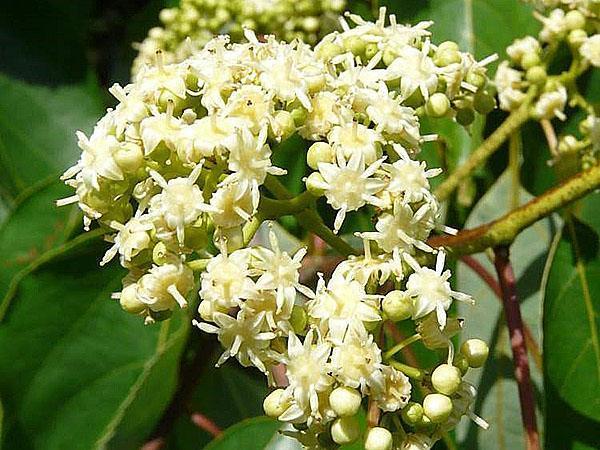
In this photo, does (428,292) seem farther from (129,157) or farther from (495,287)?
(495,287)

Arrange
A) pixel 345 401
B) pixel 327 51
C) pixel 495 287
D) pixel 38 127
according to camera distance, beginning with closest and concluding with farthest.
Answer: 1. pixel 345 401
2. pixel 327 51
3. pixel 495 287
4. pixel 38 127

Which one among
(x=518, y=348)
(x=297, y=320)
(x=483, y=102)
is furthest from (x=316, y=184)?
(x=518, y=348)

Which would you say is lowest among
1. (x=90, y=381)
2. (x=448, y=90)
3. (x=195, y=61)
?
(x=90, y=381)

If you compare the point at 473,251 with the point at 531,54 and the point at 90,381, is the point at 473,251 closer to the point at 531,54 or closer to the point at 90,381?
the point at 531,54

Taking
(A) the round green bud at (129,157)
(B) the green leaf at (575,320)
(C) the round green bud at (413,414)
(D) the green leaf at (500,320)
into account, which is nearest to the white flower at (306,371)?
(C) the round green bud at (413,414)

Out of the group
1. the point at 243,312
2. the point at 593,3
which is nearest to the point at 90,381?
the point at 243,312

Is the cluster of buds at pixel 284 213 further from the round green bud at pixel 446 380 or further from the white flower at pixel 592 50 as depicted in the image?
the white flower at pixel 592 50
